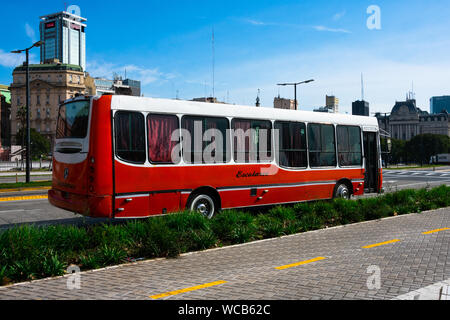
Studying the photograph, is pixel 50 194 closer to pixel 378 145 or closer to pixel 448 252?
pixel 448 252

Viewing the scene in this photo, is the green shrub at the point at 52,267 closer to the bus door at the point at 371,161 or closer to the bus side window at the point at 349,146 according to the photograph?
the bus side window at the point at 349,146

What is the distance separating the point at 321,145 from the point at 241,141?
3.37 m

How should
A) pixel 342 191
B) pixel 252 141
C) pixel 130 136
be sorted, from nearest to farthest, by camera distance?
pixel 130 136, pixel 252 141, pixel 342 191

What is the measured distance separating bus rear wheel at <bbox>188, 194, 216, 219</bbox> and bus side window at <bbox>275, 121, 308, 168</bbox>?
8.68 ft

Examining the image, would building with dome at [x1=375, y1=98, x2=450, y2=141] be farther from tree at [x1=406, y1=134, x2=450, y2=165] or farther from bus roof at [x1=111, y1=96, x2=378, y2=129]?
bus roof at [x1=111, y1=96, x2=378, y2=129]

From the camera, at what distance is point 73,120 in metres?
10.2

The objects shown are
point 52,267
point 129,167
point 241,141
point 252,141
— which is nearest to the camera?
point 52,267

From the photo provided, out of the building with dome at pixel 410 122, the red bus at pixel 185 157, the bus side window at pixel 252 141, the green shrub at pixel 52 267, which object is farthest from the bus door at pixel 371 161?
the building with dome at pixel 410 122

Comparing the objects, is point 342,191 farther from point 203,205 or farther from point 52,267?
point 52,267

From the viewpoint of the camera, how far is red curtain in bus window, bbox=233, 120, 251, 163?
11.9m

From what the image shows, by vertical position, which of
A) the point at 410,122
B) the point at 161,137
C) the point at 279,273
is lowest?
the point at 279,273

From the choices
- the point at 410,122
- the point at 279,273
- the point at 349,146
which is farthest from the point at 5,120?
the point at 279,273

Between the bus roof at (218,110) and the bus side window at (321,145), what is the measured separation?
0.83 ft

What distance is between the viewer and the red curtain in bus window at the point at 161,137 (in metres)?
10.1
